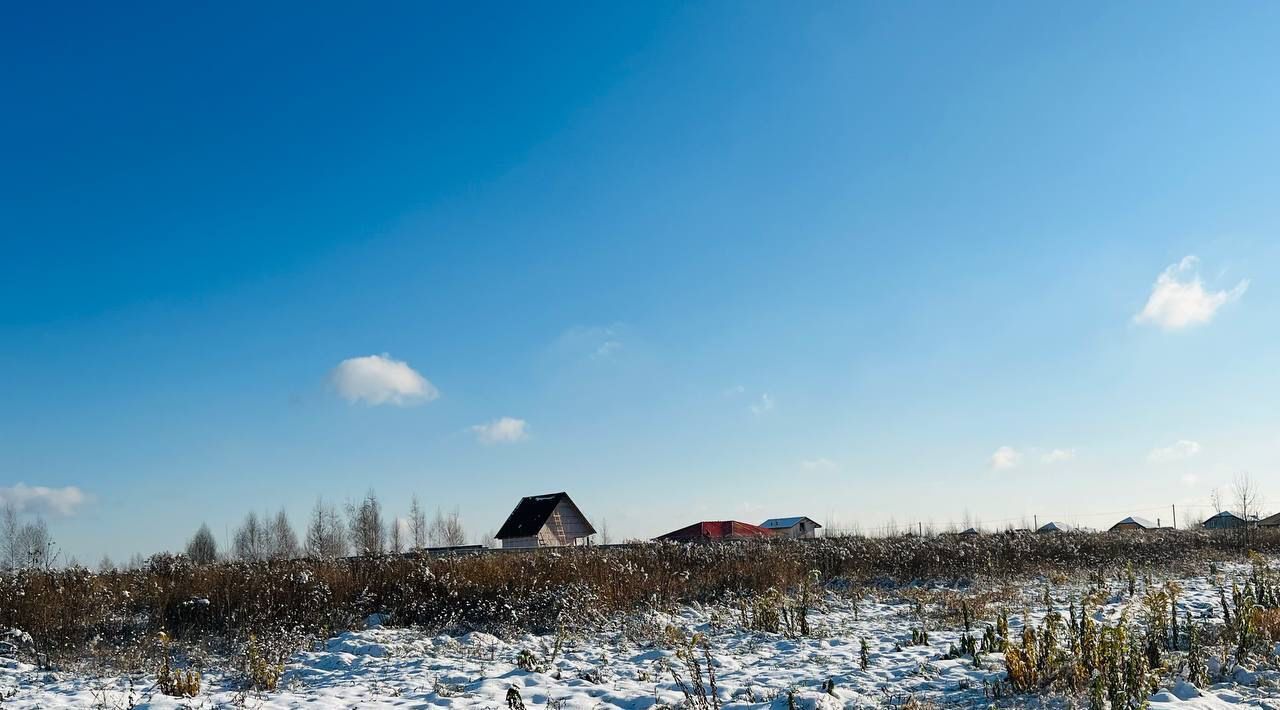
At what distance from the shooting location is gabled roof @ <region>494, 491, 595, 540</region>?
134 feet

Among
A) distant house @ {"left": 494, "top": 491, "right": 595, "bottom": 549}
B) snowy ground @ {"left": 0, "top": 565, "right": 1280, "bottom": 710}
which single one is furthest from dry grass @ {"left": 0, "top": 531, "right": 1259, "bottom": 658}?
distant house @ {"left": 494, "top": 491, "right": 595, "bottom": 549}

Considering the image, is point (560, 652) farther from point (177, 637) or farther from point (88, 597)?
point (88, 597)

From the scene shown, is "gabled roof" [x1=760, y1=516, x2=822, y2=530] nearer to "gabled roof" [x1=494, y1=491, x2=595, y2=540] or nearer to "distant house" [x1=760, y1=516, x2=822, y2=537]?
"distant house" [x1=760, y1=516, x2=822, y2=537]

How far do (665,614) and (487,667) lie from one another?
141 inches

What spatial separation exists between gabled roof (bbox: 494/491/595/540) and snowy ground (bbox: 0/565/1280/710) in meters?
31.7

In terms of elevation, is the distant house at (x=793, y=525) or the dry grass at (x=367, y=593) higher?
the dry grass at (x=367, y=593)

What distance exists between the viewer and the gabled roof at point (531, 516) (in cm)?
4094

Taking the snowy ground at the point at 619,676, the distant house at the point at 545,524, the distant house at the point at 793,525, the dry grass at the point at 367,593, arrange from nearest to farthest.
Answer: the snowy ground at the point at 619,676 < the dry grass at the point at 367,593 < the distant house at the point at 545,524 < the distant house at the point at 793,525

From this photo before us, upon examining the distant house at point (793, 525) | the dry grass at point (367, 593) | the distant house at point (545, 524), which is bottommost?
the distant house at point (793, 525)

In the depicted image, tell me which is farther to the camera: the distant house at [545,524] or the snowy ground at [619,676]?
the distant house at [545,524]

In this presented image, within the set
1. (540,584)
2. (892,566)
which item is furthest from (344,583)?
(892,566)

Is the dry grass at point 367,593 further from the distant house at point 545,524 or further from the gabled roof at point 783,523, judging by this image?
the gabled roof at point 783,523

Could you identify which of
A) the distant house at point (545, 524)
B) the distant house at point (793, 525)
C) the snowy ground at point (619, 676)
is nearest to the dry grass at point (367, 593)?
the snowy ground at point (619, 676)

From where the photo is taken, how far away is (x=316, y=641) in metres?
9.03
